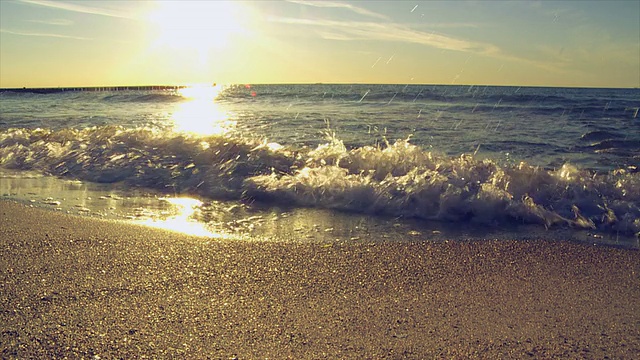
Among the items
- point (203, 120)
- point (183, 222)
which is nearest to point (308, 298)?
point (183, 222)

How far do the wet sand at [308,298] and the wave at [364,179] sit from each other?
35.8 inches

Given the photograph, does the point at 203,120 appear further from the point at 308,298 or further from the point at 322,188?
the point at 308,298

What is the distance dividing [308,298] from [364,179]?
286cm

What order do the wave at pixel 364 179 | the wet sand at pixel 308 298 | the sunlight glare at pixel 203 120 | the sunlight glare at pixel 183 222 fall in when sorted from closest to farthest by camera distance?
the wet sand at pixel 308 298, the sunlight glare at pixel 183 222, the wave at pixel 364 179, the sunlight glare at pixel 203 120

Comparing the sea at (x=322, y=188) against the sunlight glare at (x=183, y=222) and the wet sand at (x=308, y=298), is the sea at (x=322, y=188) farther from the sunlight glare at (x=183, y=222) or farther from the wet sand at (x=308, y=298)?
the wet sand at (x=308, y=298)

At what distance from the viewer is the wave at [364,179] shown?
185 inches

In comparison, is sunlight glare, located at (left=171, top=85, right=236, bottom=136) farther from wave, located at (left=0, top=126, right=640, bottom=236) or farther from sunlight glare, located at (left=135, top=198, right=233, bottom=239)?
sunlight glare, located at (left=135, top=198, right=233, bottom=239)

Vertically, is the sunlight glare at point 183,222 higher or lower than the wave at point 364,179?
lower

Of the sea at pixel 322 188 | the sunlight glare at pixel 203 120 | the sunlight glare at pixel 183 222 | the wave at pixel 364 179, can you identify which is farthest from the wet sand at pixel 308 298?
the sunlight glare at pixel 203 120

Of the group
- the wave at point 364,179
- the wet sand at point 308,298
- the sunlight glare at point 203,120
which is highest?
the sunlight glare at point 203,120

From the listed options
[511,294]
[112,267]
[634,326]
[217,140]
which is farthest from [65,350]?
[217,140]

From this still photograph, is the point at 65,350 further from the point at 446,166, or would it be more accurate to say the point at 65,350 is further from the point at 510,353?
the point at 446,166

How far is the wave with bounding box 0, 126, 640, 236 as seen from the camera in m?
4.70

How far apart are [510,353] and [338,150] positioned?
16.1 feet
